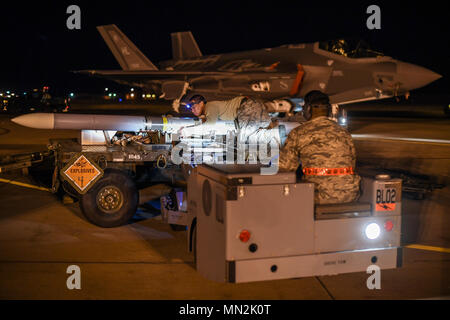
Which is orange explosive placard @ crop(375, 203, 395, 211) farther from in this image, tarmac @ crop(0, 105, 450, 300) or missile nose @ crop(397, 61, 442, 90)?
missile nose @ crop(397, 61, 442, 90)

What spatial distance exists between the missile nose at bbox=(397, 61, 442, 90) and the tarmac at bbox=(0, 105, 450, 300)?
987 centimetres

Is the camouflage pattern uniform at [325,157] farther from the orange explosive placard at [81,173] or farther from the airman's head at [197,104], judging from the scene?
the orange explosive placard at [81,173]

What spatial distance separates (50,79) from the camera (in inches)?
4798

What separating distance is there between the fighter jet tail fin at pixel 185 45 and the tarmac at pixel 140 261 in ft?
68.7

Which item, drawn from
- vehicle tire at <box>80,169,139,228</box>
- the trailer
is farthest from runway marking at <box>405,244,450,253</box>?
vehicle tire at <box>80,169,139,228</box>

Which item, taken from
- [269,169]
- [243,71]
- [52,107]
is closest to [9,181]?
[269,169]

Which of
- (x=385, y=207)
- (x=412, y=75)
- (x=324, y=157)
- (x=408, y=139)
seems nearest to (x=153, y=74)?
(x=412, y=75)

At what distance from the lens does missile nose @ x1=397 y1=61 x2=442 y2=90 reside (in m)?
19.6

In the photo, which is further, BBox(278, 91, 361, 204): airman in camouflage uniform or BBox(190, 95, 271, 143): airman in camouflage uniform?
BBox(190, 95, 271, 143): airman in camouflage uniform

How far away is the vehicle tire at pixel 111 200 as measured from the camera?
7.53 meters

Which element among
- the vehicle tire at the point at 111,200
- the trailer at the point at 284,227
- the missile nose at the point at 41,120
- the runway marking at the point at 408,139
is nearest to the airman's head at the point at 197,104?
the vehicle tire at the point at 111,200

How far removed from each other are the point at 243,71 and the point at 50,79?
4283 inches
